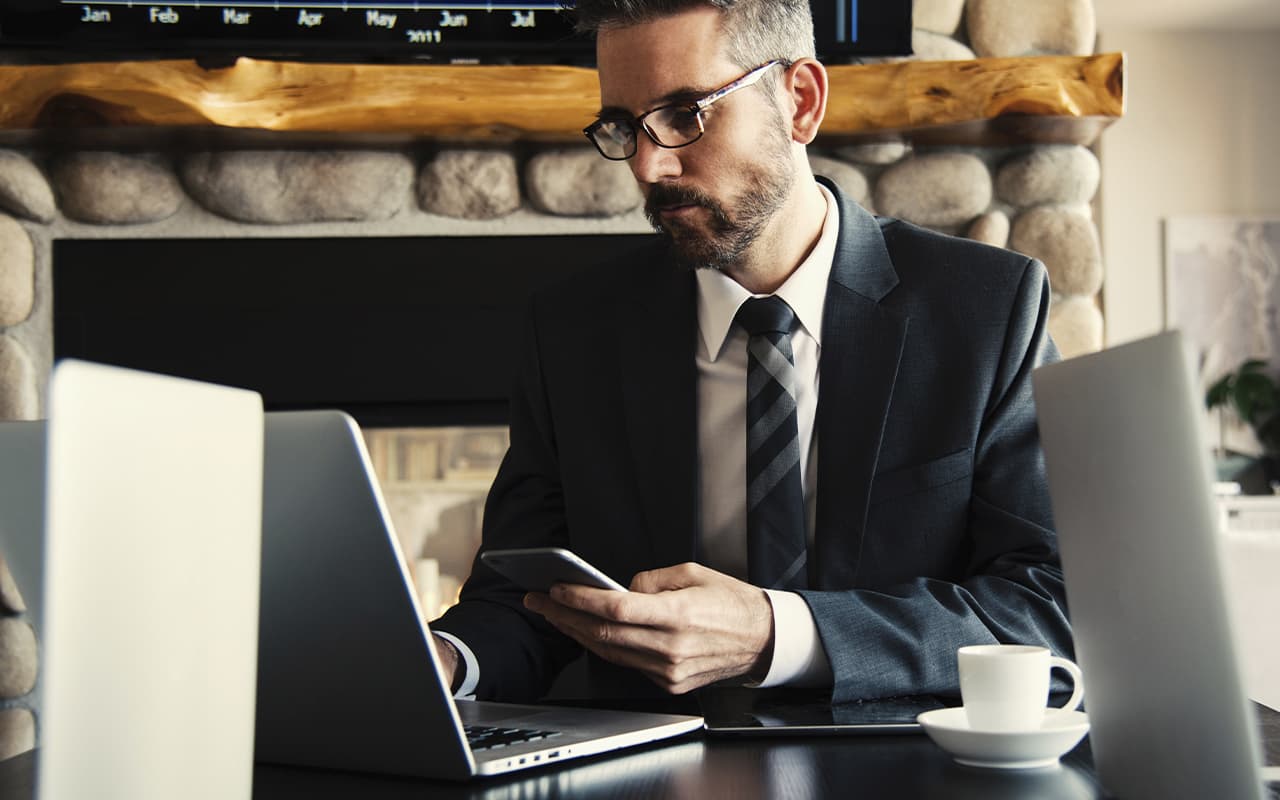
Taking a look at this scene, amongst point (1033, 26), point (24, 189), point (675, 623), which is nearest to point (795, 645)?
point (675, 623)

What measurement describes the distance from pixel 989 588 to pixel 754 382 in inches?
12.6

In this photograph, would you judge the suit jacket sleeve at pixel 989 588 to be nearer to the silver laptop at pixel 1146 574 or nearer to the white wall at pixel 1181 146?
the silver laptop at pixel 1146 574

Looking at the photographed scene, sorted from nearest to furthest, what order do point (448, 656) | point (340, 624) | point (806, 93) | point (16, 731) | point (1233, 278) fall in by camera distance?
point (340, 624) < point (448, 656) < point (806, 93) < point (16, 731) < point (1233, 278)

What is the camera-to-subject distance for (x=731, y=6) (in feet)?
4.53

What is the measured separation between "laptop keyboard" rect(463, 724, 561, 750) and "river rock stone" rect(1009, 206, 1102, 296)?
5.58 feet

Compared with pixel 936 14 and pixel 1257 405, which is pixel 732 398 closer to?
pixel 936 14

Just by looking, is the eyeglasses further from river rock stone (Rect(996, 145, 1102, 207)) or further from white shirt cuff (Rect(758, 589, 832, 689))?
river rock stone (Rect(996, 145, 1102, 207))

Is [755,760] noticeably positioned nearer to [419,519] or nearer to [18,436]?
[18,436]

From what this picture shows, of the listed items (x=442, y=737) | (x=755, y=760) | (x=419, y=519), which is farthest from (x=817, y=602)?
(x=419, y=519)

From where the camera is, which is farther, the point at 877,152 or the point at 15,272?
the point at 877,152

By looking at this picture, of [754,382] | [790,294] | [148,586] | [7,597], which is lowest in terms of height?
[7,597]

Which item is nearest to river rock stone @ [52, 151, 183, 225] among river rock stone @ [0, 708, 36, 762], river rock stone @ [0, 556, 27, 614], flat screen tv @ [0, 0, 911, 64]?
flat screen tv @ [0, 0, 911, 64]

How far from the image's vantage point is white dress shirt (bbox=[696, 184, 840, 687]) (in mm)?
1368

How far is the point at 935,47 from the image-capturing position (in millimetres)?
2293
